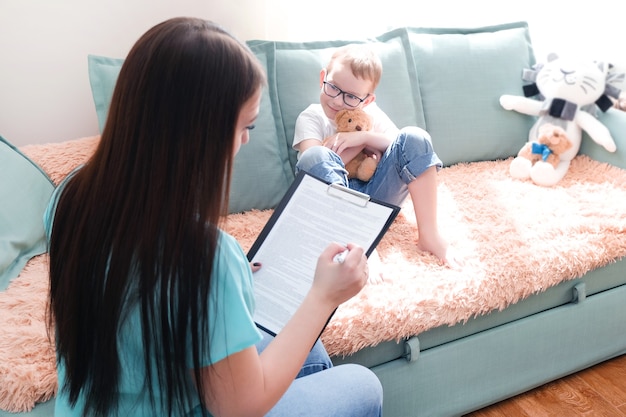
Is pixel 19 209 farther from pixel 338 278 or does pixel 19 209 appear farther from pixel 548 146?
pixel 548 146

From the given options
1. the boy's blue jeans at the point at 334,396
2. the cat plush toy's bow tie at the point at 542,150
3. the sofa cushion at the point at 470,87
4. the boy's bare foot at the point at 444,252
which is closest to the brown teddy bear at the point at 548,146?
the cat plush toy's bow tie at the point at 542,150

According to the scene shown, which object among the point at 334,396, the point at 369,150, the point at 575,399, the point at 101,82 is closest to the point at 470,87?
the point at 369,150

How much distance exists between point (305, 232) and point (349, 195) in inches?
4.3

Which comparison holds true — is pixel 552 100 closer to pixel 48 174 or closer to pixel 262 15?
pixel 262 15

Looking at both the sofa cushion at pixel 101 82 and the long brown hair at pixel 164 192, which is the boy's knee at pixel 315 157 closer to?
the sofa cushion at pixel 101 82

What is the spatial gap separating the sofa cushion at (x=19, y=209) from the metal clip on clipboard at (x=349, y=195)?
79 cm

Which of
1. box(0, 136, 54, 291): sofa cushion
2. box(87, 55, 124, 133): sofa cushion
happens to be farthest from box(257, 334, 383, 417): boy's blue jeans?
box(87, 55, 124, 133): sofa cushion

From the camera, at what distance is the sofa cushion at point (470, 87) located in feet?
6.85

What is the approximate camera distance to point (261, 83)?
0.78 meters

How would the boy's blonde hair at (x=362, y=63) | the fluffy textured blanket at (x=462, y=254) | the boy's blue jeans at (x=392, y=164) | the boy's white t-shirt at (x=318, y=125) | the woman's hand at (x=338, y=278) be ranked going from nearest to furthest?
the woman's hand at (x=338, y=278) → the fluffy textured blanket at (x=462, y=254) → the boy's blue jeans at (x=392, y=164) → the boy's blonde hair at (x=362, y=63) → the boy's white t-shirt at (x=318, y=125)

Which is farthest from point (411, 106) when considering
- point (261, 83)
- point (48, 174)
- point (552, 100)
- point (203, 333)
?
point (203, 333)

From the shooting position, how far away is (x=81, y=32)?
183 cm

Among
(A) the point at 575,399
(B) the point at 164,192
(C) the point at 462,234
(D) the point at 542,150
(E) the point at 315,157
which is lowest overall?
(A) the point at 575,399

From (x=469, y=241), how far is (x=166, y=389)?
104cm
